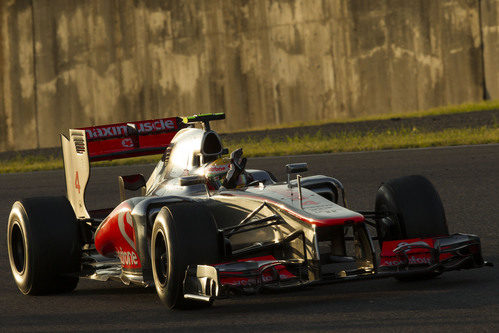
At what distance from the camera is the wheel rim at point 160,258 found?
673 centimetres

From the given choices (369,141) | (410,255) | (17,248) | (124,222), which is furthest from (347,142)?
(410,255)

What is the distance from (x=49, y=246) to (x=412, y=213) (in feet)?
9.03

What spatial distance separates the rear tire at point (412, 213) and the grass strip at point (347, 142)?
876cm

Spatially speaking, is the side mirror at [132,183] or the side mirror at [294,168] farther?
the side mirror at [132,183]

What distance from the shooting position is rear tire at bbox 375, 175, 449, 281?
7.14 m

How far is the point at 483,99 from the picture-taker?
780 inches

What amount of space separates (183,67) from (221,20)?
133 centimetres

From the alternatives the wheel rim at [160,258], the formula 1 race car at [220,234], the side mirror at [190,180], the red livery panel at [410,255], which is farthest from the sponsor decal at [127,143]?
the red livery panel at [410,255]

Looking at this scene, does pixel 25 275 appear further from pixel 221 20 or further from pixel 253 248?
pixel 221 20

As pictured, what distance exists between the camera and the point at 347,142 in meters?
17.4

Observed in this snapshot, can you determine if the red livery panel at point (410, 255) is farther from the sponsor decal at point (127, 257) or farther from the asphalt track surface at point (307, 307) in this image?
the sponsor decal at point (127, 257)

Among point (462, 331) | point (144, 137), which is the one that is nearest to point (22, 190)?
point (144, 137)

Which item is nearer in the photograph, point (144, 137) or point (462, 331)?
point (462, 331)

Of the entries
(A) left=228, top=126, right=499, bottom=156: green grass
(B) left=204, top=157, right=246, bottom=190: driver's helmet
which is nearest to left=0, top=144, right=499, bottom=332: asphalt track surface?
(B) left=204, top=157, right=246, bottom=190: driver's helmet
